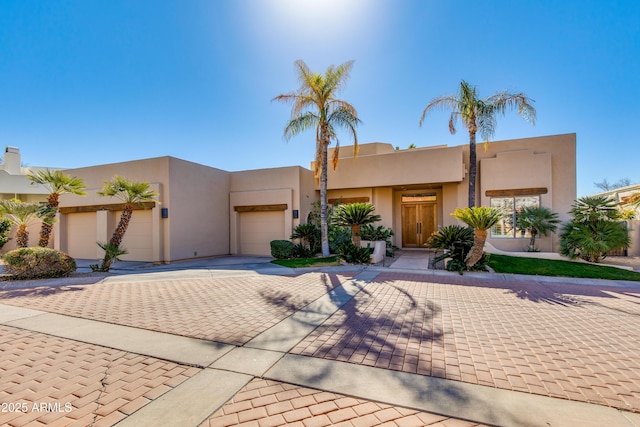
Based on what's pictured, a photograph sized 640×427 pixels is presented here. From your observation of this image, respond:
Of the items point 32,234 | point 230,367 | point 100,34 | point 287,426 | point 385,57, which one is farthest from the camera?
point 32,234

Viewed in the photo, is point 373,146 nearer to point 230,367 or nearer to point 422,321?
point 422,321

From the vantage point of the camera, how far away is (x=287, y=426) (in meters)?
2.36

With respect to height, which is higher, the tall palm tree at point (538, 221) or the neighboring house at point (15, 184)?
the neighboring house at point (15, 184)

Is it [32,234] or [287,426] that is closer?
[287,426]

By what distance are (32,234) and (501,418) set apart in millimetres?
24614

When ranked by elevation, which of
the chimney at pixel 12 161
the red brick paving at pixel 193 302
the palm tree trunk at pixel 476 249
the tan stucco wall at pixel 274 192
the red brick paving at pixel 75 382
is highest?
the chimney at pixel 12 161

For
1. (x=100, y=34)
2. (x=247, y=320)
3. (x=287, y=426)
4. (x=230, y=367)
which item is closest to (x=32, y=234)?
(x=100, y=34)

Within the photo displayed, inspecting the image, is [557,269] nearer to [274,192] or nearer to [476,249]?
[476,249]

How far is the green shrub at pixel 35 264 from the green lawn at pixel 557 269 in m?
14.4

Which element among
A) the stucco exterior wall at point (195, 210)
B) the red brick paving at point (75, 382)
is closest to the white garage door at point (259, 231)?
the stucco exterior wall at point (195, 210)

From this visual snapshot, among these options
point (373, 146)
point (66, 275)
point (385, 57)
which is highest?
point (385, 57)

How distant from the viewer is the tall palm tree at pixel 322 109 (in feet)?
39.5

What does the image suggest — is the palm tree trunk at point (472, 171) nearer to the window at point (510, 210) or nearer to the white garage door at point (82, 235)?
the window at point (510, 210)

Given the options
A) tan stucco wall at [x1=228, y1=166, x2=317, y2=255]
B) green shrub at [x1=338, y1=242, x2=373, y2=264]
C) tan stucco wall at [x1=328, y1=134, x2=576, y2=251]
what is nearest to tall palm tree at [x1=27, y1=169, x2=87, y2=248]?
tan stucco wall at [x1=228, y1=166, x2=317, y2=255]
